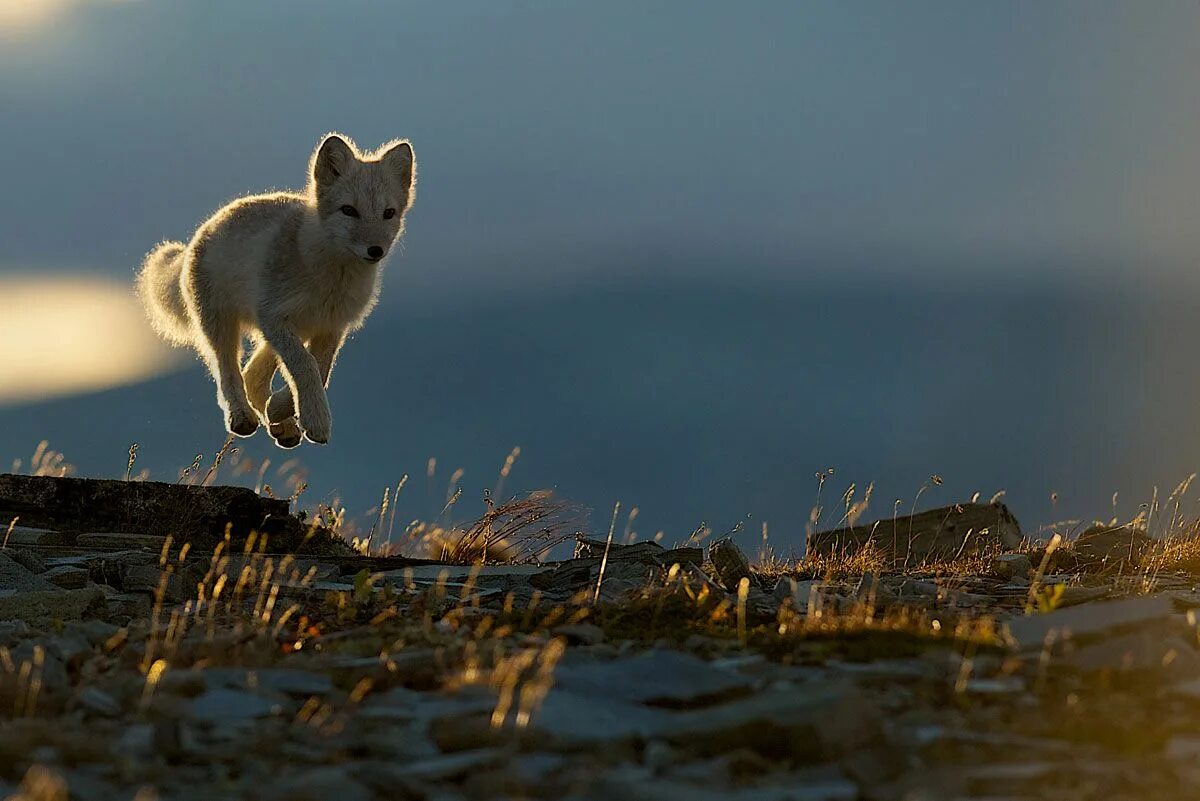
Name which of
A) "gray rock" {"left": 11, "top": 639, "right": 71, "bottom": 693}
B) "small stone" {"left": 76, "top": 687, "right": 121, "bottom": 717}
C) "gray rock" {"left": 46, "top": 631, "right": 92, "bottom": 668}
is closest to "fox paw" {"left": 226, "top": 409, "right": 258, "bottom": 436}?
"gray rock" {"left": 46, "top": 631, "right": 92, "bottom": 668}

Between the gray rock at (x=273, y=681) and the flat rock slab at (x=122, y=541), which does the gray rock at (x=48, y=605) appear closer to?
the flat rock slab at (x=122, y=541)

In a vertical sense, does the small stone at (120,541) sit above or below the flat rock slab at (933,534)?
below

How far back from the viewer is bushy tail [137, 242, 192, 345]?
1131cm

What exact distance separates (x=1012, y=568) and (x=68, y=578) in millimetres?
6211

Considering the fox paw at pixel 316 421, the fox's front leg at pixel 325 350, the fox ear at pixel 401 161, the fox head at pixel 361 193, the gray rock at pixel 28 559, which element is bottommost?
the gray rock at pixel 28 559

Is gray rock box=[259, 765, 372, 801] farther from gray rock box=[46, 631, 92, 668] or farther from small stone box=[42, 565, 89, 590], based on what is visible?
small stone box=[42, 565, 89, 590]

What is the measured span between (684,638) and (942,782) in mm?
1864

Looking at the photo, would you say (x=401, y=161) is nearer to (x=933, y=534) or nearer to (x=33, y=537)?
(x=33, y=537)

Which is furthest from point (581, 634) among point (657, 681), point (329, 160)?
point (329, 160)

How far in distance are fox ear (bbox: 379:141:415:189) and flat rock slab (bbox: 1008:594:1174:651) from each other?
20.8ft

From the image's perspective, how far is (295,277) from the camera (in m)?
9.23

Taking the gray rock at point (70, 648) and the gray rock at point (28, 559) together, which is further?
the gray rock at point (28, 559)

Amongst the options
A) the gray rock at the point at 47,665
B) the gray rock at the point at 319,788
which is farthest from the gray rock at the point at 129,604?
the gray rock at the point at 319,788

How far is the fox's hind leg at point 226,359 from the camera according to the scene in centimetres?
1028
